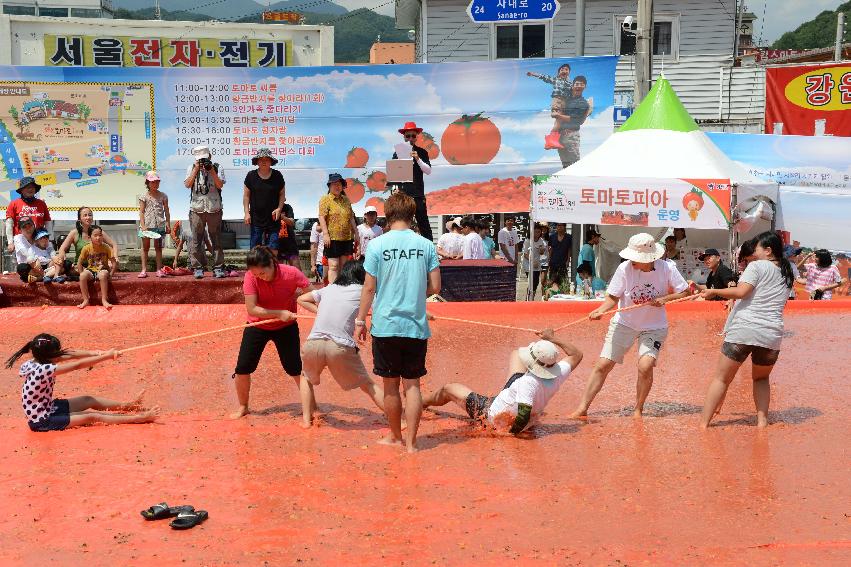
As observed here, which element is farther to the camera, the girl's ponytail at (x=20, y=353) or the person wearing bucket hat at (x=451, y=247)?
the person wearing bucket hat at (x=451, y=247)

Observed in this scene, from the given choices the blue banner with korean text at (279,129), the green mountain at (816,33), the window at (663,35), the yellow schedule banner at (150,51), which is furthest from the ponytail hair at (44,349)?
the green mountain at (816,33)

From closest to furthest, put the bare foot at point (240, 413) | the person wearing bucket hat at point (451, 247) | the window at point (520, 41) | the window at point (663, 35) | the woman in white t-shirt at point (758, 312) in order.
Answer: the woman in white t-shirt at point (758, 312), the bare foot at point (240, 413), the person wearing bucket hat at point (451, 247), the window at point (663, 35), the window at point (520, 41)

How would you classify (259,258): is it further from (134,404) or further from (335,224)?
(335,224)

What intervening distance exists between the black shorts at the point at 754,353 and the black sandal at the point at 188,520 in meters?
4.18

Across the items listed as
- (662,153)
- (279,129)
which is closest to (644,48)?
(662,153)

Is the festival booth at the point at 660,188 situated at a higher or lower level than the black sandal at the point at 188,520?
higher

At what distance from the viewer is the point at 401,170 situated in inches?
544

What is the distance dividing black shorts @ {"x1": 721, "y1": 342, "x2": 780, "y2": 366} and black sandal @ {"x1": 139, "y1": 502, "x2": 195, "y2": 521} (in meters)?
4.23

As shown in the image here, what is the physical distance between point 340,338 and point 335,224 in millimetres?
6284

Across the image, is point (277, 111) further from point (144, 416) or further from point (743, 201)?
point (144, 416)

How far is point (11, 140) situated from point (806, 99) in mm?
16609

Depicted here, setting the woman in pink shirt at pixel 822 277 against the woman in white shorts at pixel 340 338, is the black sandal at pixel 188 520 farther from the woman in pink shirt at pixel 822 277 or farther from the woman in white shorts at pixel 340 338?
the woman in pink shirt at pixel 822 277

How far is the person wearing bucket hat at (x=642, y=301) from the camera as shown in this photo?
321 inches

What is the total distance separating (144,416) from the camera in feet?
27.1
